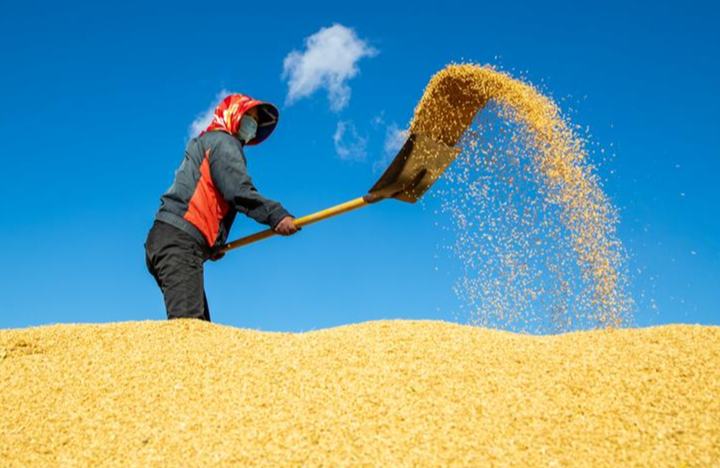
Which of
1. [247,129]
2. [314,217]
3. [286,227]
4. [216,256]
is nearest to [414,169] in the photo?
[314,217]

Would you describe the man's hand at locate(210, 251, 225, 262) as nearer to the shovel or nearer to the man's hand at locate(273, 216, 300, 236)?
the shovel

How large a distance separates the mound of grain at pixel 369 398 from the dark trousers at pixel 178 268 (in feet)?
1.47

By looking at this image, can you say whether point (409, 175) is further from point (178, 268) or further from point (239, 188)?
point (178, 268)

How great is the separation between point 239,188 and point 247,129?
627 millimetres

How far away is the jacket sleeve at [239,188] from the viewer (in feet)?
11.5

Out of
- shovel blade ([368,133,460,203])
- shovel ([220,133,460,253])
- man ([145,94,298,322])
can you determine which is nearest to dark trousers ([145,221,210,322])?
man ([145,94,298,322])

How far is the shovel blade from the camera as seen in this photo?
3.92 metres

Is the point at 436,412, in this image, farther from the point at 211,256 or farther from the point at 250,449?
the point at 211,256

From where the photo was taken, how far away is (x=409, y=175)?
3.98 m

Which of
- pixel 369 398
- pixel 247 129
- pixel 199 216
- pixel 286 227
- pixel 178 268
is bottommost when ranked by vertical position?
pixel 369 398

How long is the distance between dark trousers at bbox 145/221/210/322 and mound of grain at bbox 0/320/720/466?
0.45 m

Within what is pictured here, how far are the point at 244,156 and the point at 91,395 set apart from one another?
1687 mm

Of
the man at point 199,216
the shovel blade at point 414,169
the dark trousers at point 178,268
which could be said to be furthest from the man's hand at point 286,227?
the shovel blade at point 414,169

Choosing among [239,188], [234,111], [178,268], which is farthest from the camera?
[234,111]
